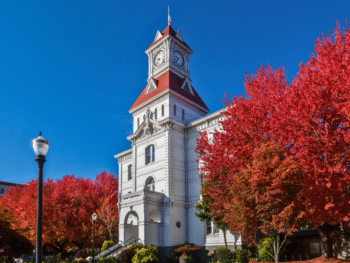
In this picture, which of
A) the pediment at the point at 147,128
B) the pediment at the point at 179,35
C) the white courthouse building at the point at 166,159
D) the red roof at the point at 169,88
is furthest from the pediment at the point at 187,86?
the pediment at the point at 179,35

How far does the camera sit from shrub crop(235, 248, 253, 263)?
75.9 feet

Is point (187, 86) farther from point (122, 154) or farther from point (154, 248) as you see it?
point (154, 248)

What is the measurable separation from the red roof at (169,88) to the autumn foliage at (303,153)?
62.6ft

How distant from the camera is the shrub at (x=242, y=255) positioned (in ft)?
75.9

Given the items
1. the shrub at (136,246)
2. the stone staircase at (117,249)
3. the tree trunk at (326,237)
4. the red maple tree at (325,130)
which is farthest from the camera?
the stone staircase at (117,249)

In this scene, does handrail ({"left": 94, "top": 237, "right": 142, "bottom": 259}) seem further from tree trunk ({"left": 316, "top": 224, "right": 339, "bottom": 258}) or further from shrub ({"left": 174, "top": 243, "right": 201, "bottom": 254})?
tree trunk ({"left": 316, "top": 224, "right": 339, "bottom": 258})

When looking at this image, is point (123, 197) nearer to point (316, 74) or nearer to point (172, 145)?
point (172, 145)

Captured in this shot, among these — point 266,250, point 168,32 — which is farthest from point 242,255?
point 168,32

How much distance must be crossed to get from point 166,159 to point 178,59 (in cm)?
1392

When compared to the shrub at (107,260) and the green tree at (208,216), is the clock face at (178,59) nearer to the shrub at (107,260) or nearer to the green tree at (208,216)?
the green tree at (208,216)

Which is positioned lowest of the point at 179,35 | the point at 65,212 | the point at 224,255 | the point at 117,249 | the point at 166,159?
the point at 117,249

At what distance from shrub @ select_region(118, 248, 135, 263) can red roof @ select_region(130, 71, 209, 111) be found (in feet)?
53.4

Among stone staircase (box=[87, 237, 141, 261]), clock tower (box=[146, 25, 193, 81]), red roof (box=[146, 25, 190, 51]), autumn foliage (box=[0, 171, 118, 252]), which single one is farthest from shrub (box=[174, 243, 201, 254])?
red roof (box=[146, 25, 190, 51])

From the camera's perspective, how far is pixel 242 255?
76.5 ft
